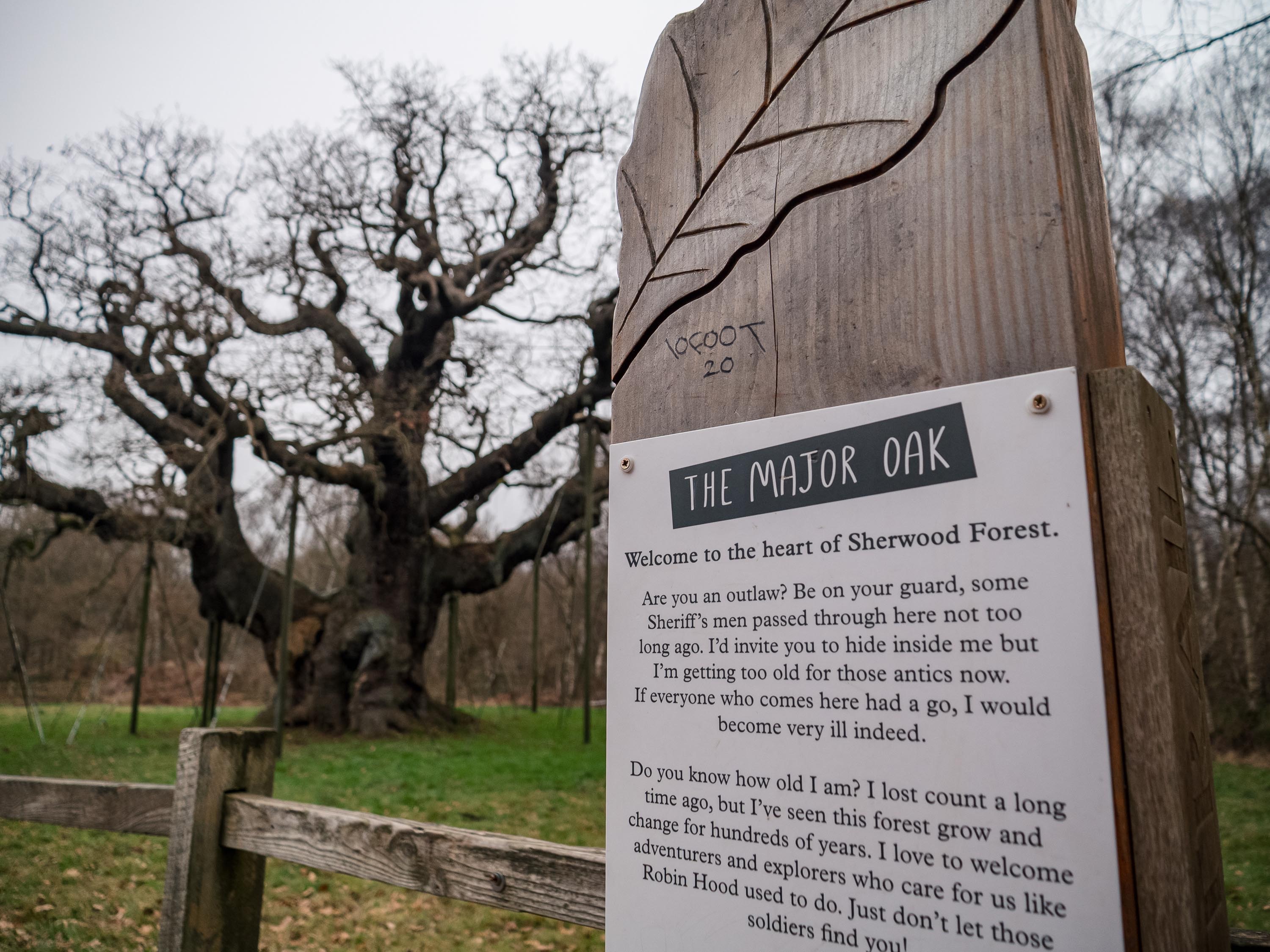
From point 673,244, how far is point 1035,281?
2.13 feet

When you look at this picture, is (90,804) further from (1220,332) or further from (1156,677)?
(1220,332)

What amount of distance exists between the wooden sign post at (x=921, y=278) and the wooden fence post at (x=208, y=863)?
5.07 ft

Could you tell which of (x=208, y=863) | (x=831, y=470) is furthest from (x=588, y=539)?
(x=831, y=470)

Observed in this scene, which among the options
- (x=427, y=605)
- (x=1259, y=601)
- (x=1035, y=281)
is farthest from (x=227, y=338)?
(x=1259, y=601)

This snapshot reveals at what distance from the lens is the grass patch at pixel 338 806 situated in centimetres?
426

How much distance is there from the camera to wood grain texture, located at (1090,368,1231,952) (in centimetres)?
86

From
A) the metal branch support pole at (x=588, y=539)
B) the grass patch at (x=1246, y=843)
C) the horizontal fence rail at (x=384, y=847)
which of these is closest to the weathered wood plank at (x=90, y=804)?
the horizontal fence rail at (x=384, y=847)

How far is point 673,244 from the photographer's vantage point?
1488 mm

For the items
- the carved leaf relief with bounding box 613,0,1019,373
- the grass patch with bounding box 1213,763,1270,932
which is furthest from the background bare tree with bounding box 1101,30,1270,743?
the carved leaf relief with bounding box 613,0,1019,373

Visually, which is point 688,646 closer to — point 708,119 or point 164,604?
point 708,119

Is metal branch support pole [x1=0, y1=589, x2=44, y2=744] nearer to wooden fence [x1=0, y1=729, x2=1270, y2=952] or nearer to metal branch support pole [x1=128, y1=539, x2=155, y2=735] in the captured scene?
metal branch support pole [x1=128, y1=539, x2=155, y2=735]

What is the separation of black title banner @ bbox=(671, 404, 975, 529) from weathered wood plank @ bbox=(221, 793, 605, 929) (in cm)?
78

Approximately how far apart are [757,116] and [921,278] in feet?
1.55

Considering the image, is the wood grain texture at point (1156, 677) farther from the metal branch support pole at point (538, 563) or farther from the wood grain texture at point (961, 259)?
the metal branch support pole at point (538, 563)
